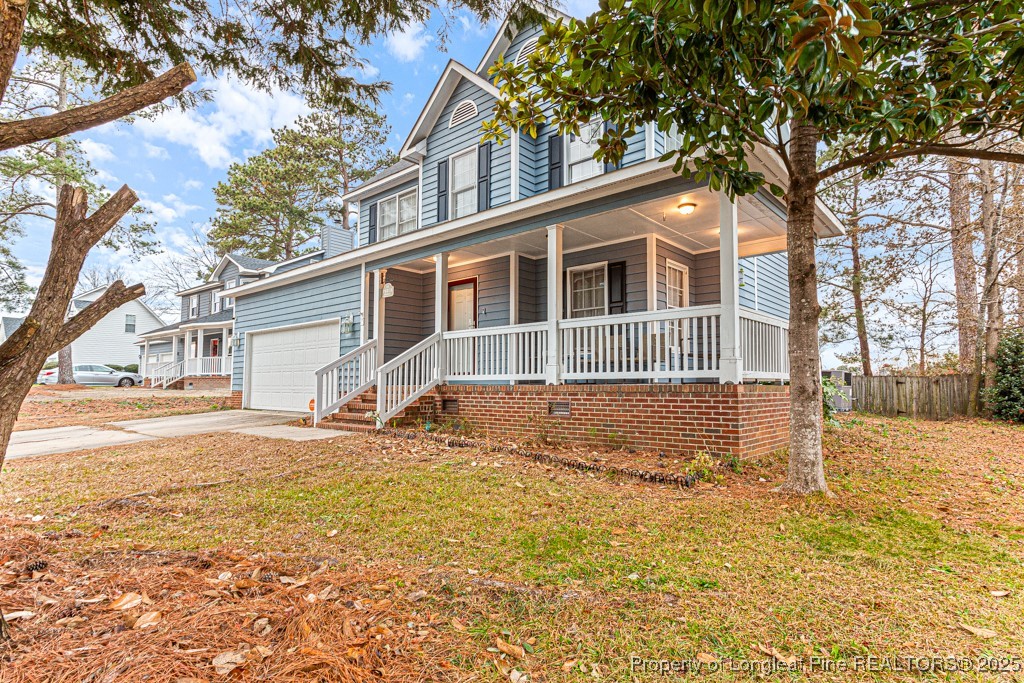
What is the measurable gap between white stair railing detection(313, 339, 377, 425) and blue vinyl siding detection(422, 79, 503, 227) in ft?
12.1

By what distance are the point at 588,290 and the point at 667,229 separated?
1.96 m

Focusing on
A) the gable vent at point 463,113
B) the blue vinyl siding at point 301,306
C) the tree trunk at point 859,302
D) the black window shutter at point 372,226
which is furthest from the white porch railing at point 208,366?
the tree trunk at point 859,302

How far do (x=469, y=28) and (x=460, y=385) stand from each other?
5.76 metres

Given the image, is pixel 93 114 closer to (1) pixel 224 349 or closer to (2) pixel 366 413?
(2) pixel 366 413

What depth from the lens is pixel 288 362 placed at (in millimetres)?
13359

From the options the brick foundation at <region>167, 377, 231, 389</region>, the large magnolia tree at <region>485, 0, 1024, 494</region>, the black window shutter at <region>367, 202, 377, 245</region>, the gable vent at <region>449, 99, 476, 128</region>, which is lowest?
the brick foundation at <region>167, 377, 231, 389</region>

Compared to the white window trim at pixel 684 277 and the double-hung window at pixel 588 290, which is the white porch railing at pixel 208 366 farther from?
the white window trim at pixel 684 277

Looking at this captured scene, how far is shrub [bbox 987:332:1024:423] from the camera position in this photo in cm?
1121

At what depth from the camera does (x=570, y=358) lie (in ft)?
25.3

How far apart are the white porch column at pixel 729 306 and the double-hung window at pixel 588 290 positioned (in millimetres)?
3309

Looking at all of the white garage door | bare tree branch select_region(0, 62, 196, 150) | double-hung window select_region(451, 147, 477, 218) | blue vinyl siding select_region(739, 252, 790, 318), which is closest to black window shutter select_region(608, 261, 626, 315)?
blue vinyl siding select_region(739, 252, 790, 318)

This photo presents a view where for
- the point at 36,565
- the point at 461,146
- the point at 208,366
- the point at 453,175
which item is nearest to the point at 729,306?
the point at 36,565

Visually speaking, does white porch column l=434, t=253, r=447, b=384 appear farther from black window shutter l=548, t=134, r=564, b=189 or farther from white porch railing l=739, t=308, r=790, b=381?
white porch railing l=739, t=308, r=790, b=381

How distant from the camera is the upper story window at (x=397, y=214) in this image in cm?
1302
